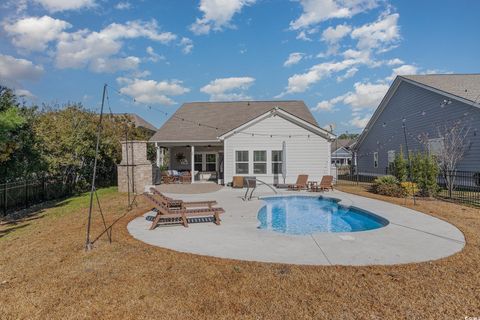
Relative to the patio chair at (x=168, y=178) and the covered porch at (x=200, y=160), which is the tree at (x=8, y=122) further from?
the covered porch at (x=200, y=160)

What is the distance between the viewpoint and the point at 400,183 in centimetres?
1457

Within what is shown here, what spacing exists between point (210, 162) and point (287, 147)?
704 cm

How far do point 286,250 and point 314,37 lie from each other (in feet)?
57.4

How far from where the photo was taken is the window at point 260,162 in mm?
19094

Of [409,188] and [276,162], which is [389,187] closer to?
[409,188]

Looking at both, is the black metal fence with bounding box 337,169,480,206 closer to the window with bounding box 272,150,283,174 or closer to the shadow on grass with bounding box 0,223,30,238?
the window with bounding box 272,150,283,174

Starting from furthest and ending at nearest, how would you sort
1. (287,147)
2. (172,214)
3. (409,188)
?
1. (287,147)
2. (409,188)
3. (172,214)

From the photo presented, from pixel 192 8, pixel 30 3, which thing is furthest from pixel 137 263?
pixel 192 8

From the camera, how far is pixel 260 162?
19.1m

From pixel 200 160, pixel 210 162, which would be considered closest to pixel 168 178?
pixel 200 160

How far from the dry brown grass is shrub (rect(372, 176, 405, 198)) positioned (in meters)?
8.60

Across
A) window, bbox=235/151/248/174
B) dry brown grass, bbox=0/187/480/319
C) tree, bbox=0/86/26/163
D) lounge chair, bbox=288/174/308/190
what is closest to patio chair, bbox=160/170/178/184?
window, bbox=235/151/248/174

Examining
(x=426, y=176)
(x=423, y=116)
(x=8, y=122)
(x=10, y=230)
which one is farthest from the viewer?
(x=423, y=116)

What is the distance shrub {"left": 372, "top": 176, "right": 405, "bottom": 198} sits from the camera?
1401cm
